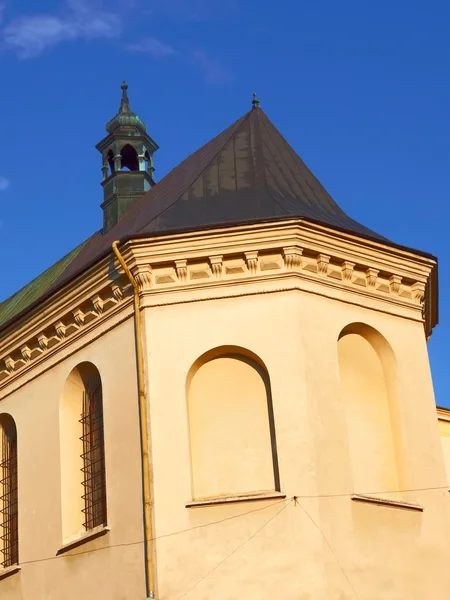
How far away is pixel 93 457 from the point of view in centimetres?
2125

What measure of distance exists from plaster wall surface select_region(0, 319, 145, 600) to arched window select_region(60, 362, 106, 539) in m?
0.11

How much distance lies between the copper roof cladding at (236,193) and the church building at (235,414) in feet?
0.24

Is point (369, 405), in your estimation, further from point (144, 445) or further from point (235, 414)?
point (144, 445)

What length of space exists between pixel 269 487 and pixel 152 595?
8.00 feet

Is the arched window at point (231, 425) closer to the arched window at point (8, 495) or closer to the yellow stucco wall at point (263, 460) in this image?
the yellow stucco wall at point (263, 460)

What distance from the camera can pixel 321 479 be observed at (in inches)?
734

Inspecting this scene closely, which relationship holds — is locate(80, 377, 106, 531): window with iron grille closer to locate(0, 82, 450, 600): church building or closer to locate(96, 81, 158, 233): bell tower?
locate(0, 82, 450, 600): church building

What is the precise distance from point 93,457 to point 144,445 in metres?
2.19

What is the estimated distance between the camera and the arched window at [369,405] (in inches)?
785

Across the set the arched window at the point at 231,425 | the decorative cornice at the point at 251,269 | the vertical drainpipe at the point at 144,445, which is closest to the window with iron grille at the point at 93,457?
the decorative cornice at the point at 251,269

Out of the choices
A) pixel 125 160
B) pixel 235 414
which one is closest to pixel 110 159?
pixel 125 160

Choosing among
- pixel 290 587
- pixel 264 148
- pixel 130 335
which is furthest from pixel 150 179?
pixel 290 587

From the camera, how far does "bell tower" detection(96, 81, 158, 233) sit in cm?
2758

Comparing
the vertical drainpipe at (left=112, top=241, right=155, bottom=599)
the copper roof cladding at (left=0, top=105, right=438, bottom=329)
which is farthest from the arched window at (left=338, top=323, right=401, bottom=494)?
the vertical drainpipe at (left=112, top=241, right=155, bottom=599)
